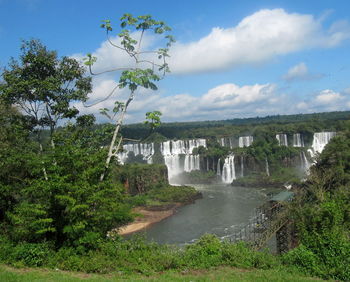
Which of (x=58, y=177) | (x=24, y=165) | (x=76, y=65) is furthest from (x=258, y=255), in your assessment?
(x=76, y=65)

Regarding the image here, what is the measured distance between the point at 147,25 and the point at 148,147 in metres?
61.4

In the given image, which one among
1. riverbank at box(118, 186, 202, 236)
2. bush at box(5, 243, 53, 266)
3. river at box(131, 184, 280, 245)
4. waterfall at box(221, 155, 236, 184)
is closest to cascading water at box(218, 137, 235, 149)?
waterfall at box(221, 155, 236, 184)

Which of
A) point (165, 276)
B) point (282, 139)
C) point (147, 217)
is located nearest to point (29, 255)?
point (165, 276)

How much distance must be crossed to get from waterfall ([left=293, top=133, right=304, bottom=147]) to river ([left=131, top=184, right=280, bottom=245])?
858 inches

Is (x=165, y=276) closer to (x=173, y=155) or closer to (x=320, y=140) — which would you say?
(x=320, y=140)

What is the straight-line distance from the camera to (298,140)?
2773 inches

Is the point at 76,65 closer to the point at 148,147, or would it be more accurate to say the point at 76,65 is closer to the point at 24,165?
the point at 24,165

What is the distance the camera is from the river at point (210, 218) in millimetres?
28431

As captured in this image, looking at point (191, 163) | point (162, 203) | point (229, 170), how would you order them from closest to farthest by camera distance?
point (162, 203)
point (229, 170)
point (191, 163)

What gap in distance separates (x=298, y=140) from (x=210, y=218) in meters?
42.3

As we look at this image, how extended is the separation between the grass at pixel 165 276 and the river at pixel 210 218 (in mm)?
15429

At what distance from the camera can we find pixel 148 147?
233 feet

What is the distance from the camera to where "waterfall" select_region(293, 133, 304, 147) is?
70062mm

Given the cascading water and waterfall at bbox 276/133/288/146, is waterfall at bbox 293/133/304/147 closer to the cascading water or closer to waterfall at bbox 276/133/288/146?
waterfall at bbox 276/133/288/146
